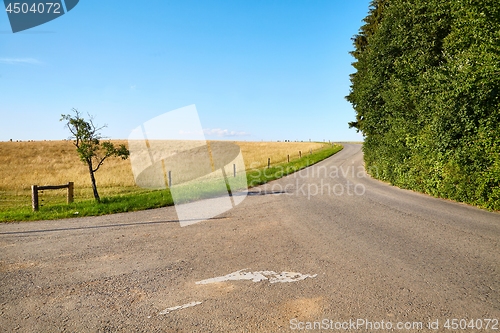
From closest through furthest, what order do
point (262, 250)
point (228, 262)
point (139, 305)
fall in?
point (139, 305) < point (228, 262) < point (262, 250)

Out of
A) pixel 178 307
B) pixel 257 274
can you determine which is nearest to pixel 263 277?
pixel 257 274

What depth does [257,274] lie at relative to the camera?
16.6ft

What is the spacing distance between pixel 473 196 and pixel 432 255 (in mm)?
6469

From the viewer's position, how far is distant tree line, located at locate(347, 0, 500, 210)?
964 centimetres

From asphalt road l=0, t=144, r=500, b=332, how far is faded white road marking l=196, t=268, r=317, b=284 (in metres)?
0.02

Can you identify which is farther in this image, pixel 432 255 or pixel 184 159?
pixel 184 159

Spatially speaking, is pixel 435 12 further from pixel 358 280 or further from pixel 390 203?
pixel 358 280

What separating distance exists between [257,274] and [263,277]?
16 cm

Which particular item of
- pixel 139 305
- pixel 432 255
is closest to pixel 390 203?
pixel 432 255

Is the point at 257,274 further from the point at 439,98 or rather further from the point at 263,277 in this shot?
the point at 439,98

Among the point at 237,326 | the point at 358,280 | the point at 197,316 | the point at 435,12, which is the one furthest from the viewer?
the point at 435,12

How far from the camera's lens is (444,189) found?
12008mm

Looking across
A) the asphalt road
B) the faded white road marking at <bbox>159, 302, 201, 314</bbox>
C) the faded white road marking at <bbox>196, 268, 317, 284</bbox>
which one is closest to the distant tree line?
the asphalt road

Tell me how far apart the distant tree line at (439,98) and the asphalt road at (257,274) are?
2236 mm
